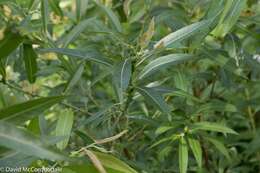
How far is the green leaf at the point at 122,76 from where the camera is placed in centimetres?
114

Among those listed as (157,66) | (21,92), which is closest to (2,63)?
(21,92)

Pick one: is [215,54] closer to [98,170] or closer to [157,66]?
[157,66]

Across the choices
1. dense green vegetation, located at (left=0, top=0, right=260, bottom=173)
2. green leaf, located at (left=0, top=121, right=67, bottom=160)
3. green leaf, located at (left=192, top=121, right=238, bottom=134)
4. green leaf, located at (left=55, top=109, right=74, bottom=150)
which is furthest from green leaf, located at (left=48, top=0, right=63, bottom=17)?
green leaf, located at (left=0, top=121, right=67, bottom=160)

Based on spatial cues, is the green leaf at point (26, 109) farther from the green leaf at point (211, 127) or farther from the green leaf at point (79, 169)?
the green leaf at point (211, 127)

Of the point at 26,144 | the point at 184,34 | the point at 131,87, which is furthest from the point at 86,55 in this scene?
the point at 26,144

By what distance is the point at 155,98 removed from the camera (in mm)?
1242

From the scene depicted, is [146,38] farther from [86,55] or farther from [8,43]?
[8,43]

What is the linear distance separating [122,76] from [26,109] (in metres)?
0.28

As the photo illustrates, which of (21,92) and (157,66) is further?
(21,92)

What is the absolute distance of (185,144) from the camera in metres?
1.46

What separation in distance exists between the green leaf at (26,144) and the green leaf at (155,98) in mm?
432

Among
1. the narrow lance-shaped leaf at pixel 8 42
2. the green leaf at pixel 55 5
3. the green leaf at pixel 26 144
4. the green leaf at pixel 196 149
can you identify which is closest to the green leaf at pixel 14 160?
the green leaf at pixel 26 144

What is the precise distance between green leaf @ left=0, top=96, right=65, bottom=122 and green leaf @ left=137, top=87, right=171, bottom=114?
0.33m

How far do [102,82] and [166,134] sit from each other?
0.56 meters
